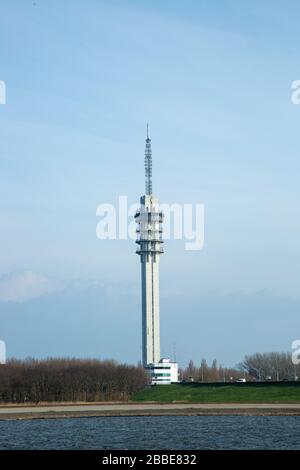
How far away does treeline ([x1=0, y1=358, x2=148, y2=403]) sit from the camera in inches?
5221

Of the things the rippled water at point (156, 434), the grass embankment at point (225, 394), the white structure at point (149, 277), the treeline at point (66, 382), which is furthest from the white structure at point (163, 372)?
the rippled water at point (156, 434)

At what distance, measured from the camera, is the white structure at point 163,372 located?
166000 millimetres

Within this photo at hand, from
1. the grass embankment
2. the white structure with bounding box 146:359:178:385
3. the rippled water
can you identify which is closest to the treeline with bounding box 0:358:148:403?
the grass embankment

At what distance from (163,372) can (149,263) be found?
23.5 m

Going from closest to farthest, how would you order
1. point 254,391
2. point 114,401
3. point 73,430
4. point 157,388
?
point 73,430
point 254,391
point 114,401
point 157,388

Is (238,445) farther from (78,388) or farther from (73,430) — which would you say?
(78,388)

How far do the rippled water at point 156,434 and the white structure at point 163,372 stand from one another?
86263 millimetres

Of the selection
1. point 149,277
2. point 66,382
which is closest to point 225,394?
point 66,382

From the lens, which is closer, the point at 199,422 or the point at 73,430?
the point at 73,430

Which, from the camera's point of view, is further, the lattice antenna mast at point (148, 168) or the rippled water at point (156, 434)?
the lattice antenna mast at point (148, 168)

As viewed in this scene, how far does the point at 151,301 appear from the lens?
6845 inches

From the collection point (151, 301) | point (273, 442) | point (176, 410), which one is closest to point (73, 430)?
point (273, 442)

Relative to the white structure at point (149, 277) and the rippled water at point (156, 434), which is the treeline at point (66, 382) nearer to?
the white structure at point (149, 277)
